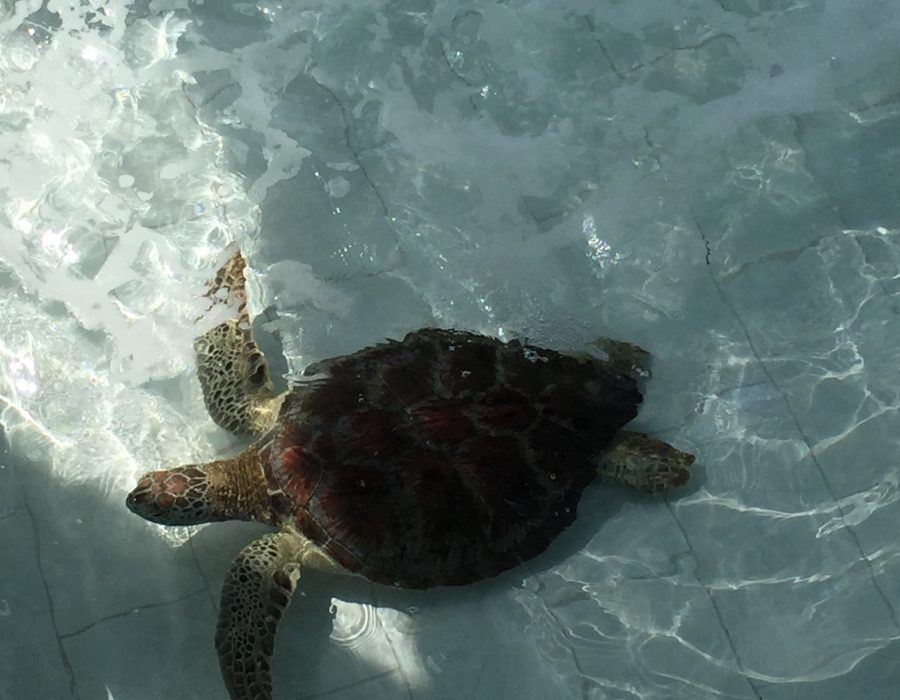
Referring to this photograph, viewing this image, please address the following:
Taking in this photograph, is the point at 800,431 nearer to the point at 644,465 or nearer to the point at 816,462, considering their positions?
the point at 816,462

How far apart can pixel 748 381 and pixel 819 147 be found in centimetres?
139

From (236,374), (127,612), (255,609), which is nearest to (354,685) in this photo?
(255,609)

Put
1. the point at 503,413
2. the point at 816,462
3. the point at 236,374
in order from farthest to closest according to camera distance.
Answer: the point at 816,462
the point at 236,374
the point at 503,413

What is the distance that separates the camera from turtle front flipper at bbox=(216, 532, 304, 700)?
378cm

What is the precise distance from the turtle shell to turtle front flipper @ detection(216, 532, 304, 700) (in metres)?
0.18

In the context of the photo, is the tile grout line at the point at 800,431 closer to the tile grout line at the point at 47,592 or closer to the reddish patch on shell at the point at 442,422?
the reddish patch on shell at the point at 442,422

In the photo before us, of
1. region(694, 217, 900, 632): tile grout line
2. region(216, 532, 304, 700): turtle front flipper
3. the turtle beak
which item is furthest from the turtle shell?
region(694, 217, 900, 632): tile grout line

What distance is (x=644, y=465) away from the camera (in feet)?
13.7

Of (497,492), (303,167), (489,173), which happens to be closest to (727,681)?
(497,492)

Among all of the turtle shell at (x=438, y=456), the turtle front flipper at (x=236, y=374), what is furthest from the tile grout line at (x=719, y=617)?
the turtle front flipper at (x=236, y=374)

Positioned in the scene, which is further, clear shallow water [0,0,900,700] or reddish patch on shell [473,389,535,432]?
clear shallow water [0,0,900,700]

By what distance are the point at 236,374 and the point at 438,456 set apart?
1019 millimetres

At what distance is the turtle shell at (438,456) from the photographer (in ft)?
12.7

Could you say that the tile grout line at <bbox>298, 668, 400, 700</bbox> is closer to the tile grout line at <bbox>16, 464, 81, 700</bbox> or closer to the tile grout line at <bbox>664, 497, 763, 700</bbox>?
the tile grout line at <bbox>16, 464, 81, 700</bbox>
